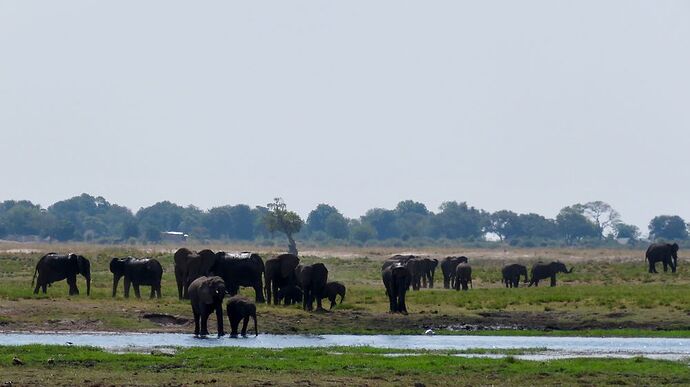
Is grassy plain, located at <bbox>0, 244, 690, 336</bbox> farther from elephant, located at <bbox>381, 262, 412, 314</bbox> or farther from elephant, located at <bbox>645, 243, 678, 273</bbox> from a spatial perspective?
elephant, located at <bbox>645, 243, 678, 273</bbox>

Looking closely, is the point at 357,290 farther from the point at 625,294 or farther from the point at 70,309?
the point at 70,309

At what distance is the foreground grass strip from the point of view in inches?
1034

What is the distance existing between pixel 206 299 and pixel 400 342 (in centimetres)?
508

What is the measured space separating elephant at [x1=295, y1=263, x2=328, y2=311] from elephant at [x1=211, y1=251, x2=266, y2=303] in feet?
9.22

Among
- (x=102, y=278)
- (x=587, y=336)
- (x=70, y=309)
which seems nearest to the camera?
(x=587, y=336)

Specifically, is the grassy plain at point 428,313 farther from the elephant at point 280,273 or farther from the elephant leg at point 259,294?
the elephant leg at point 259,294

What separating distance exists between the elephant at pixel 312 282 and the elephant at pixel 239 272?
111 inches

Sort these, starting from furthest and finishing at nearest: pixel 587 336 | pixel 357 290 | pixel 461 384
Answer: pixel 357 290
pixel 587 336
pixel 461 384

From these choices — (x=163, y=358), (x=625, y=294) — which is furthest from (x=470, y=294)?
(x=163, y=358)

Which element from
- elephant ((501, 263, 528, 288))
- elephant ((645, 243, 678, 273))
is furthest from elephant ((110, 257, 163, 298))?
elephant ((645, 243, 678, 273))

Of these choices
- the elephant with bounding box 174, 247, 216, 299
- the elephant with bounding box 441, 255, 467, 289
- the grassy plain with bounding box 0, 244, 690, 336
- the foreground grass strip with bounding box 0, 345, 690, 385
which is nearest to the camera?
the foreground grass strip with bounding box 0, 345, 690, 385

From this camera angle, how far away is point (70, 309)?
137ft

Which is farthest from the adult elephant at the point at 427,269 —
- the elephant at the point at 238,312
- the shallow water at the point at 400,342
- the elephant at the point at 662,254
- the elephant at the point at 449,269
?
the elephant at the point at 238,312

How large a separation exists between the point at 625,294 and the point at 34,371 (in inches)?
1122
